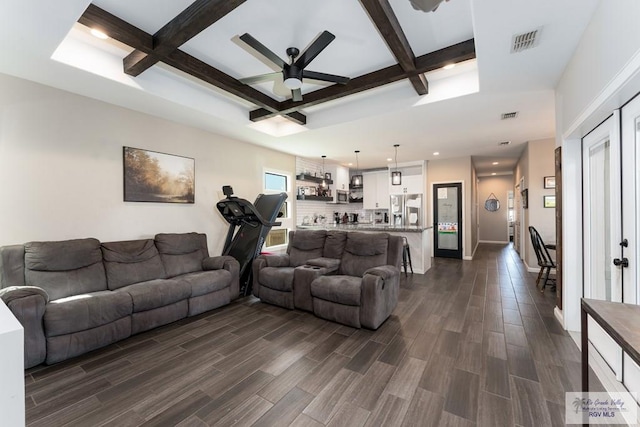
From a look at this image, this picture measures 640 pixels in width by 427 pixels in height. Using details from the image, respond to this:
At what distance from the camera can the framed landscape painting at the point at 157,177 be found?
3678mm

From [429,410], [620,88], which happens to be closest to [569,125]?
Result: [620,88]

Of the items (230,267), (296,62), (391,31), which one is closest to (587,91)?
(391,31)

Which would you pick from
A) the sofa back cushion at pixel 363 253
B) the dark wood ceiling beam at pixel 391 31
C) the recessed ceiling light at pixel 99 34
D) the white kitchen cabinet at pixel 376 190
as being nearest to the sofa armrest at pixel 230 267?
the sofa back cushion at pixel 363 253

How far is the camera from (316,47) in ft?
7.76

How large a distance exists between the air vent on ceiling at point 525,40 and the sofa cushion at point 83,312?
14.5ft

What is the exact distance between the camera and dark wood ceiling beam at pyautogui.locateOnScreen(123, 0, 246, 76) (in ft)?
6.73

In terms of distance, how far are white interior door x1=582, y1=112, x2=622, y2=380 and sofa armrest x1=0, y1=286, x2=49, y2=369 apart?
14.8 feet

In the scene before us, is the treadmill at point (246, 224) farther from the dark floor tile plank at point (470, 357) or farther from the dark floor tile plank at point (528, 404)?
the dark floor tile plank at point (528, 404)

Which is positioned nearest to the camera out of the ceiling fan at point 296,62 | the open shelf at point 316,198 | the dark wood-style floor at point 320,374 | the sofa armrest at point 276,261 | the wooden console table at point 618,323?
the wooden console table at point 618,323

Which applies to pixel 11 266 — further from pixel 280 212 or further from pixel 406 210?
pixel 406 210

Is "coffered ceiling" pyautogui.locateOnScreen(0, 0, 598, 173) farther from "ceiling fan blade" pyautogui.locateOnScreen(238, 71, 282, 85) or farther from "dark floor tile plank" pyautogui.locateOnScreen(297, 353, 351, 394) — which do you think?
"dark floor tile plank" pyautogui.locateOnScreen(297, 353, 351, 394)

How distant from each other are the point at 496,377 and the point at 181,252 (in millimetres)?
3921

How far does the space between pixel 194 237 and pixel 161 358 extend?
1984mm

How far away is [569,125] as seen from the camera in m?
2.68
